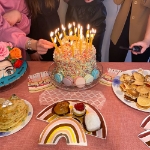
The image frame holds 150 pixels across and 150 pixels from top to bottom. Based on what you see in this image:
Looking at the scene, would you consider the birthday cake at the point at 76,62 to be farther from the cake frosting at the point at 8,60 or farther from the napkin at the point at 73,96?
the cake frosting at the point at 8,60

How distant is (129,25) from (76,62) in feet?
2.19

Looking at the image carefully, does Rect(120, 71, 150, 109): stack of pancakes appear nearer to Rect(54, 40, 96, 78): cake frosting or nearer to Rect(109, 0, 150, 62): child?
Rect(54, 40, 96, 78): cake frosting

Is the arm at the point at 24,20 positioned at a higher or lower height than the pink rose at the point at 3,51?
higher

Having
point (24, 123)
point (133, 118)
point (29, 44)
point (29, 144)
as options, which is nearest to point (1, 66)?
point (29, 44)

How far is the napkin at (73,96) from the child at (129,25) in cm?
64

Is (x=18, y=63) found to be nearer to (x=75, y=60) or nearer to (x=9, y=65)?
(x=9, y=65)

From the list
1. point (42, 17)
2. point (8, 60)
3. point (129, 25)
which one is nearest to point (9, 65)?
point (8, 60)

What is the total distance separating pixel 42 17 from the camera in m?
1.32

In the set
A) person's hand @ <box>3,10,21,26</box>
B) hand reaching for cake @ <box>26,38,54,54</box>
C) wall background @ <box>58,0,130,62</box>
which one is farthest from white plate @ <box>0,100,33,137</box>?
wall background @ <box>58,0,130,62</box>

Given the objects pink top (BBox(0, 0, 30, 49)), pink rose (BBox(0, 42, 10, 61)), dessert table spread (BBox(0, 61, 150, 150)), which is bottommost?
dessert table spread (BBox(0, 61, 150, 150))

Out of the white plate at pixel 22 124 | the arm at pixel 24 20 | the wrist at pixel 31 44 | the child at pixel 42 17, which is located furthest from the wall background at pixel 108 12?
the white plate at pixel 22 124

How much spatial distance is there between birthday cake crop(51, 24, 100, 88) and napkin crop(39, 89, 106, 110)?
0.05 m

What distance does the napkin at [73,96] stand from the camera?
3.01 ft

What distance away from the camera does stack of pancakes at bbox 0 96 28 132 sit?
2.56 feet
